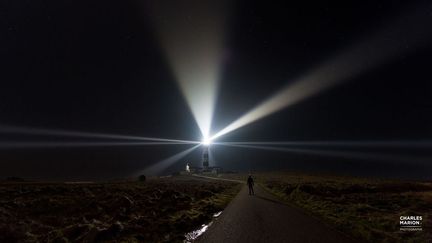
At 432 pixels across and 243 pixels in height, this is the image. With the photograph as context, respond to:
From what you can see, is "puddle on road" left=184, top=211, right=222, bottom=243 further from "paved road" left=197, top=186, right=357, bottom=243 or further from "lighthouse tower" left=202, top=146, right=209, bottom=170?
"lighthouse tower" left=202, top=146, right=209, bottom=170

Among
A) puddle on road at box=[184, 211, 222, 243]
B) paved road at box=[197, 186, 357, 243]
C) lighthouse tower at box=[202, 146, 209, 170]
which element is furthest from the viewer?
lighthouse tower at box=[202, 146, 209, 170]

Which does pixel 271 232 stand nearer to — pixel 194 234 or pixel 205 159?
pixel 194 234

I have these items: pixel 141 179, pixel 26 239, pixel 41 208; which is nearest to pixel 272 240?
pixel 26 239

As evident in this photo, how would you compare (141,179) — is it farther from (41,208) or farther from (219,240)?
(219,240)

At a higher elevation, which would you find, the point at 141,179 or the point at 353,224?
the point at 353,224

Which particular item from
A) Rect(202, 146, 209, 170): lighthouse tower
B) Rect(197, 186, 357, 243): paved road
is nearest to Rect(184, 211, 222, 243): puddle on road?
Rect(197, 186, 357, 243): paved road

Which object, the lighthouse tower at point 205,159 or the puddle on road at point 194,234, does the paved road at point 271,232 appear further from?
the lighthouse tower at point 205,159

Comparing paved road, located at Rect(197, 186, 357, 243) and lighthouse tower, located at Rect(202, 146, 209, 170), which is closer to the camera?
paved road, located at Rect(197, 186, 357, 243)

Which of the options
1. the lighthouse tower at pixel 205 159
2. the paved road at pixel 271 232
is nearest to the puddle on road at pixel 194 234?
the paved road at pixel 271 232

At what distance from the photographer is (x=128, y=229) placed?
11461 millimetres

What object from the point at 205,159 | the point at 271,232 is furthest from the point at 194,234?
the point at 205,159

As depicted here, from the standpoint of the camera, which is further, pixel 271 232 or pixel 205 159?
pixel 205 159

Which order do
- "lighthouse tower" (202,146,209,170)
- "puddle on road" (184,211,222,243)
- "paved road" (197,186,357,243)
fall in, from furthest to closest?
"lighthouse tower" (202,146,209,170)
"puddle on road" (184,211,222,243)
"paved road" (197,186,357,243)

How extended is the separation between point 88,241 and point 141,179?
8242 centimetres
